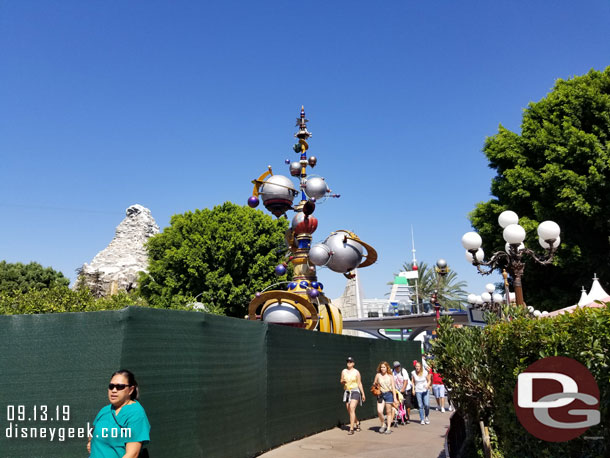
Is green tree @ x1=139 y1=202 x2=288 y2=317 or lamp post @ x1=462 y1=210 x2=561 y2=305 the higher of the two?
green tree @ x1=139 y1=202 x2=288 y2=317

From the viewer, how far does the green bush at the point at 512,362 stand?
4.73 m

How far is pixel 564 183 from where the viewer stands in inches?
843

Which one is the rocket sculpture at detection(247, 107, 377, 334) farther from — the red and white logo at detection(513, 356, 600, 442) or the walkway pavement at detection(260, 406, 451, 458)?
the red and white logo at detection(513, 356, 600, 442)

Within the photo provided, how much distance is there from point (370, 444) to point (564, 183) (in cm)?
1604

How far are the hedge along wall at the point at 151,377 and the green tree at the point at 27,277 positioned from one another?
1772 inches

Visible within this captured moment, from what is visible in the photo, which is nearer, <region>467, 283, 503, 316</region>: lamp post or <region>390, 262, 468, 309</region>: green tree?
<region>467, 283, 503, 316</region>: lamp post

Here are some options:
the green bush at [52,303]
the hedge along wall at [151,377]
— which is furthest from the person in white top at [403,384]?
the green bush at [52,303]

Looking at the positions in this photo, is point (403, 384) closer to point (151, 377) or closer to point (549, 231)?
point (549, 231)

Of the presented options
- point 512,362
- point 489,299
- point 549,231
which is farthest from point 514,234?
point 489,299

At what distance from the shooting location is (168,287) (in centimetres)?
3944

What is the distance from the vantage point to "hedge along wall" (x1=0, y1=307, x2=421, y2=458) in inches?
214

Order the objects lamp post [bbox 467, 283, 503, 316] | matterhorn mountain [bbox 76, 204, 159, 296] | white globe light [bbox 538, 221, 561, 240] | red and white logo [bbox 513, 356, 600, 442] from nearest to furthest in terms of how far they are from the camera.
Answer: red and white logo [bbox 513, 356, 600, 442], white globe light [bbox 538, 221, 561, 240], lamp post [bbox 467, 283, 503, 316], matterhorn mountain [bbox 76, 204, 159, 296]

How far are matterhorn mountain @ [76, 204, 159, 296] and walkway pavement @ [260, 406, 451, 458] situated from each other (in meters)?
43.7

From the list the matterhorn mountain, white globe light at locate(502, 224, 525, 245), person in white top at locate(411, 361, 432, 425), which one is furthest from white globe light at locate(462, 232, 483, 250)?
the matterhorn mountain
